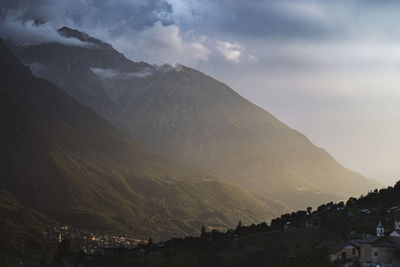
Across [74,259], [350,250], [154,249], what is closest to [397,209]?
[350,250]

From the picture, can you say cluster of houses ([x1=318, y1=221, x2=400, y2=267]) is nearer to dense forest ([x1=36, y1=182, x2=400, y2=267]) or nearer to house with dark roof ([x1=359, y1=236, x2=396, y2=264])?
house with dark roof ([x1=359, y1=236, x2=396, y2=264])

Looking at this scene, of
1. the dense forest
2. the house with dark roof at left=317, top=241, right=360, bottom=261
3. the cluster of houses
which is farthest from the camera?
the dense forest

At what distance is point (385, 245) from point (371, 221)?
45.8 metres

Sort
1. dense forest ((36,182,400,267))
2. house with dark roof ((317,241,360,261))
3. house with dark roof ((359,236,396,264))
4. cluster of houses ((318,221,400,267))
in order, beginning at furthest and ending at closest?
dense forest ((36,182,400,267))
house with dark roof ((317,241,360,261))
house with dark roof ((359,236,396,264))
cluster of houses ((318,221,400,267))

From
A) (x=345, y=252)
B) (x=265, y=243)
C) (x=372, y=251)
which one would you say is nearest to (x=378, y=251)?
(x=372, y=251)

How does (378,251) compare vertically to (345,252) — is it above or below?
above

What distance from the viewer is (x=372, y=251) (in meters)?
120

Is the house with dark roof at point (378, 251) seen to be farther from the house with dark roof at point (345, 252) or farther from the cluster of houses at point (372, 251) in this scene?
the house with dark roof at point (345, 252)

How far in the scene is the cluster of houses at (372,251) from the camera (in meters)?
119

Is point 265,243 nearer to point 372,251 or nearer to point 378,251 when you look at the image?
point 372,251

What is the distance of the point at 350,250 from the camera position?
126000mm

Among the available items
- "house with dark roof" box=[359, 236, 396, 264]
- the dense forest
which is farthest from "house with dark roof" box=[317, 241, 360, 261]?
the dense forest

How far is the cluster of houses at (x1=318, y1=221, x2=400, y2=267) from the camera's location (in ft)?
390

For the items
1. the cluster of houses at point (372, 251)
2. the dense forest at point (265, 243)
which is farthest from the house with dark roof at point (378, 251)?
the dense forest at point (265, 243)
